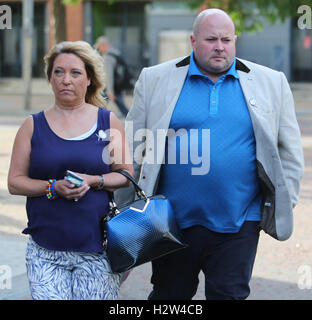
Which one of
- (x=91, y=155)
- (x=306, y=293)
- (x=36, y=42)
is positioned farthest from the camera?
(x=36, y=42)

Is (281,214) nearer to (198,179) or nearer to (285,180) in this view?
(285,180)

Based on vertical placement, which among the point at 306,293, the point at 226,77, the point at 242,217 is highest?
the point at 226,77

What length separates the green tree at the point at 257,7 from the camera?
74.0 ft

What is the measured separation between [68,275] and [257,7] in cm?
2024

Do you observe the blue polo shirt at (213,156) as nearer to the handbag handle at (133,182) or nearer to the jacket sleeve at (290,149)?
the jacket sleeve at (290,149)

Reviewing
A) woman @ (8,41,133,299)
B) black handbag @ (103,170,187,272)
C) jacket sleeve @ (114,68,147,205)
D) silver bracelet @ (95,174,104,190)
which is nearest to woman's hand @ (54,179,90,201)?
woman @ (8,41,133,299)

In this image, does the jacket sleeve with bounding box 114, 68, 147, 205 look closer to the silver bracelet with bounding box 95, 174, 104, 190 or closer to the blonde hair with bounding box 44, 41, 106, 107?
the blonde hair with bounding box 44, 41, 106, 107

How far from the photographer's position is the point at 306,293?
5934 millimetres

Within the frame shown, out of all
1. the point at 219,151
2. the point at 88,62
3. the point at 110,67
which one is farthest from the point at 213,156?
the point at 110,67

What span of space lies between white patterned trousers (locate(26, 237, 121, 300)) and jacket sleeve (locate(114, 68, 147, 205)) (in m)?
0.63

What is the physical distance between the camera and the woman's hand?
359 centimetres

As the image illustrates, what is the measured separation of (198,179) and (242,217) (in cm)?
30
